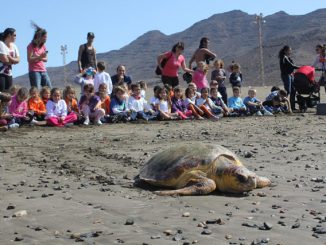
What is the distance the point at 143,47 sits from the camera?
163500 millimetres

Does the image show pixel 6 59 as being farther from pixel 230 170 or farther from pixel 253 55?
pixel 253 55

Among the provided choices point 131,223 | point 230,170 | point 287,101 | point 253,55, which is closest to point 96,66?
point 287,101

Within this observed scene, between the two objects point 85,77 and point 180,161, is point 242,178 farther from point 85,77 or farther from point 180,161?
point 85,77

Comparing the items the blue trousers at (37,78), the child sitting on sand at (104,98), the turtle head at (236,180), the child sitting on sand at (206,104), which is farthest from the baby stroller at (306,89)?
the turtle head at (236,180)

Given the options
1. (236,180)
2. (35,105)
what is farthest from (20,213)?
(35,105)


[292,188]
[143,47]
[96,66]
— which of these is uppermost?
[143,47]

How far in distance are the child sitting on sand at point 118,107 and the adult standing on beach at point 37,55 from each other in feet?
5.28

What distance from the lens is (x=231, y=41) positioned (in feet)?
487

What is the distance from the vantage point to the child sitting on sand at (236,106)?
585 inches

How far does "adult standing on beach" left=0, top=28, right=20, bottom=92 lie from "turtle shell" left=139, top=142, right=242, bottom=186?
6.20 meters

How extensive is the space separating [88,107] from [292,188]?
7326mm

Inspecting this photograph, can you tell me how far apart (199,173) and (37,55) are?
7.50m

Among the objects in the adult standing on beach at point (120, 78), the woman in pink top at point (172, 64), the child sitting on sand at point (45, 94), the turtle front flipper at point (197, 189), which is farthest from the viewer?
the woman in pink top at point (172, 64)

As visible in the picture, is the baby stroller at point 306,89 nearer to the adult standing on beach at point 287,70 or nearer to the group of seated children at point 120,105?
the adult standing on beach at point 287,70
